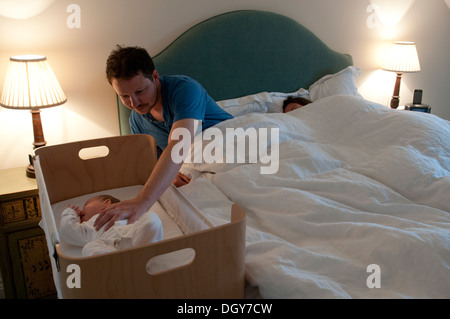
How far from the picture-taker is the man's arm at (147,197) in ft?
3.45

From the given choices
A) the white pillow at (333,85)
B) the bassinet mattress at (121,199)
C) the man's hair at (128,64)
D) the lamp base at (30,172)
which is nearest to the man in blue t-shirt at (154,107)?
the man's hair at (128,64)

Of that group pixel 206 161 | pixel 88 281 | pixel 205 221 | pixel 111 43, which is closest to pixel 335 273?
pixel 205 221

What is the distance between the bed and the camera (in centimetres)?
83

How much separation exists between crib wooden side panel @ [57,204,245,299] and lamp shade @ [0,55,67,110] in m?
1.08

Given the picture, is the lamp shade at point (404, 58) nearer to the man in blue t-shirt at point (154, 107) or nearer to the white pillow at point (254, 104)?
the white pillow at point (254, 104)

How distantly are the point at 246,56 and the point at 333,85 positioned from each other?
61 centimetres

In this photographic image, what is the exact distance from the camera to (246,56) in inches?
84.7

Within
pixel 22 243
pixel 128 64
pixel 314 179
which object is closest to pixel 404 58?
pixel 314 179

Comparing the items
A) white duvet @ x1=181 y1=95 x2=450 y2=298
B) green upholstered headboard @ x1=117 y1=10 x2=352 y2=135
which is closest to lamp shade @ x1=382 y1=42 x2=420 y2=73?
green upholstered headboard @ x1=117 y1=10 x2=352 y2=135

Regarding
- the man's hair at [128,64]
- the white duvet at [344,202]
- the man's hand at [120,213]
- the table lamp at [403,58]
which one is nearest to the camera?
the white duvet at [344,202]

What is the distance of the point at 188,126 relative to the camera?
1383 millimetres

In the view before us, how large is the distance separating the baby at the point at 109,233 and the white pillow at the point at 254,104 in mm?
1084

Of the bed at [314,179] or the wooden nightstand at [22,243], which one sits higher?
the bed at [314,179]

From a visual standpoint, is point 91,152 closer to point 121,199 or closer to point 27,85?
point 27,85
